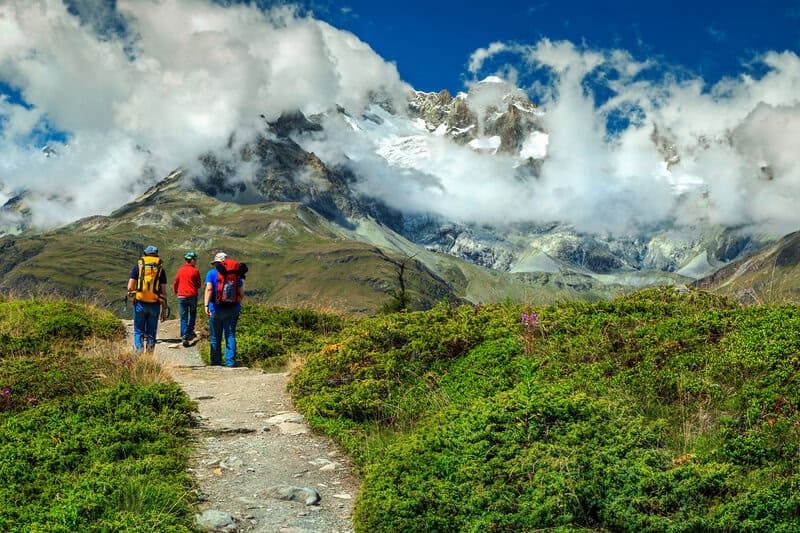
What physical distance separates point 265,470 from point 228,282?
11.3 metres

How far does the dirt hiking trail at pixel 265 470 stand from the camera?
290 inches

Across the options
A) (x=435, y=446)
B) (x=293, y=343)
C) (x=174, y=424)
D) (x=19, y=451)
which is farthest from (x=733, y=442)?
(x=293, y=343)

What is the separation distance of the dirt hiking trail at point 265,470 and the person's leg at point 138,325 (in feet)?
22.5

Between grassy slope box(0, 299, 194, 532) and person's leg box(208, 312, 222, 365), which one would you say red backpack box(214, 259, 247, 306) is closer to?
person's leg box(208, 312, 222, 365)

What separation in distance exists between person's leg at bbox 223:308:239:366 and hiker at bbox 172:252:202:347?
3420mm

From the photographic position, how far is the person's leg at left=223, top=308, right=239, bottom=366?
63.8 ft

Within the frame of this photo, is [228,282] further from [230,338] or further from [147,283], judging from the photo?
[147,283]

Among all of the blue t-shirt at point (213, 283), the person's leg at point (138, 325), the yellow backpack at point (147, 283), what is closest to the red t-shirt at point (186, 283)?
the yellow backpack at point (147, 283)

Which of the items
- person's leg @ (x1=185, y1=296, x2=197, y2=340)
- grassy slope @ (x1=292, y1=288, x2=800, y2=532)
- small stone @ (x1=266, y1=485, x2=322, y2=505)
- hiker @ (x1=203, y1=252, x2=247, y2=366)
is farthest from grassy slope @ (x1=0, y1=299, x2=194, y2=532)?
person's leg @ (x1=185, y1=296, x2=197, y2=340)

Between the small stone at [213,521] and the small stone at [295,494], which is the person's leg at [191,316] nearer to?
the small stone at [295,494]

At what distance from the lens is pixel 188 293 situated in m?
22.8

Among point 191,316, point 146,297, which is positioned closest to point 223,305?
point 146,297

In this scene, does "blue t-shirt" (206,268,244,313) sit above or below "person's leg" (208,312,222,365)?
above

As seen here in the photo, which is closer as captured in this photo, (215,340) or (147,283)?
(215,340)
